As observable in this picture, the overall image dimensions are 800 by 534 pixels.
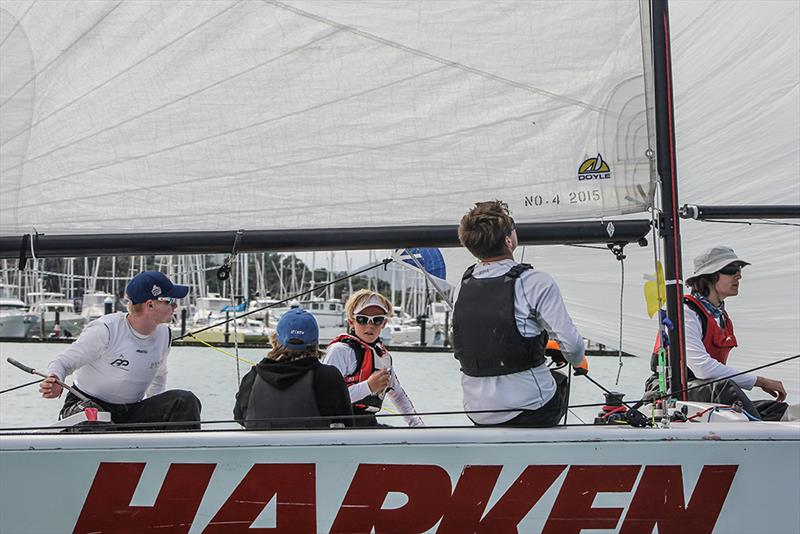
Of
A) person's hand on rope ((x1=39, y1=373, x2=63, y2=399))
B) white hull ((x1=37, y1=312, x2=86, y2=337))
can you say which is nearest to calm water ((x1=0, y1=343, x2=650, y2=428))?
person's hand on rope ((x1=39, y1=373, x2=63, y2=399))

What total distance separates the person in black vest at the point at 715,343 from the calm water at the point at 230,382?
2.55 meters

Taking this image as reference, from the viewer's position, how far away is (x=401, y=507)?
2311 millimetres

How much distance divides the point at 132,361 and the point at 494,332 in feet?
4.53

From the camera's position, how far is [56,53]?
310 cm

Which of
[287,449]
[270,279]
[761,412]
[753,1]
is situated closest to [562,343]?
[287,449]

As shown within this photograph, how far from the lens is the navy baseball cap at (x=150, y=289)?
310cm

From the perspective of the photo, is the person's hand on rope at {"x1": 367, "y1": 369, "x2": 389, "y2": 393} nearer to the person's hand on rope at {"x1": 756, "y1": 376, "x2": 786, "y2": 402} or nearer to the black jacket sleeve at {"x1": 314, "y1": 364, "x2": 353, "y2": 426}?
the black jacket sleeve at {"x1": 314, "y1": 364, "x2": 353, "y2": 426}

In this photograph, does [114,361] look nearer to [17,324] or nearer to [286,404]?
[286,404]

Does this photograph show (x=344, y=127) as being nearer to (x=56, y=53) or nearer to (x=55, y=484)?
(x=56, y=53)

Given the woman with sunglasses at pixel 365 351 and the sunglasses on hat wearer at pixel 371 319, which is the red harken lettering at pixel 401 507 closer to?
the woman with sunglasses at pixel 365 351

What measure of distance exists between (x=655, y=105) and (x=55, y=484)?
7.61ft

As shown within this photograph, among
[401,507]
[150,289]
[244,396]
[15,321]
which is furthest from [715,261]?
[15,321]

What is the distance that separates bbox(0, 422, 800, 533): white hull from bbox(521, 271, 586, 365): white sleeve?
0.23 m

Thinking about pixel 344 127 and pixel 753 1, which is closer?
pixel 344 127
